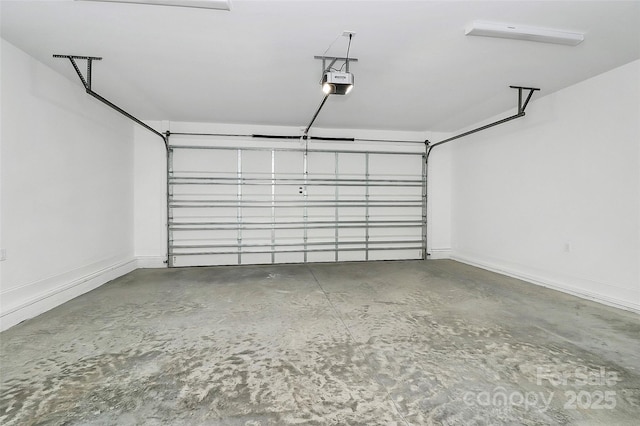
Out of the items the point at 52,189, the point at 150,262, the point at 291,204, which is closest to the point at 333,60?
the point at 291,204

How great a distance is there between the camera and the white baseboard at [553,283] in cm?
351

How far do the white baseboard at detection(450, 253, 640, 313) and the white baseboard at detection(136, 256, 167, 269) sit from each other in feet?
20.8

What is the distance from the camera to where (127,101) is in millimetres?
4730

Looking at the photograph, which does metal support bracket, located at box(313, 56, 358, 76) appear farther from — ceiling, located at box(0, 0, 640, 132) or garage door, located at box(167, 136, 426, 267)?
garage door, located at box(167, 136, 426, 267)

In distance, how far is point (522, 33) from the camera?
2699mm

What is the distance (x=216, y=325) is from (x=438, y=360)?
82.8 inches

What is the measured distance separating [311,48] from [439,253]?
17.9ft

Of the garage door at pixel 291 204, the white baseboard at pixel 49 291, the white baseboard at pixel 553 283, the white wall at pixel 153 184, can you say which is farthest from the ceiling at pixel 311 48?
the white baseboard at pixel 553 283

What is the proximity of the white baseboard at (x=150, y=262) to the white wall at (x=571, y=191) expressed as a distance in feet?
21.1

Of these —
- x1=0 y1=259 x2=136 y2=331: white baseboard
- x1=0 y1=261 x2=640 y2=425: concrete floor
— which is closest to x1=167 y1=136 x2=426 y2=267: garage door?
x1=0 y1=259 x2=136 y2=331: white baseboard

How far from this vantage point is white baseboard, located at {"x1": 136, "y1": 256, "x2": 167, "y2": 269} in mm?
5809

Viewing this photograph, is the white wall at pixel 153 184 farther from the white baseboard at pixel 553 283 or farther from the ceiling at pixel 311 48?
the white baseboard at pixel 553 283

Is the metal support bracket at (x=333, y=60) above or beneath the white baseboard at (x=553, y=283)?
above

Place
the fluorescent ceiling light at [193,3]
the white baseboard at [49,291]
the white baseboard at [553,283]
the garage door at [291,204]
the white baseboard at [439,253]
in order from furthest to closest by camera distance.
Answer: the white baseboard at [439,253]
the garage door at [291,204]
the white baseboard at [553,283]
the white baseboard at [49,291]
the fluorescent ceiling light at [193,3]
